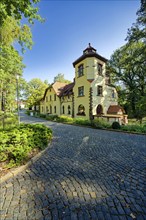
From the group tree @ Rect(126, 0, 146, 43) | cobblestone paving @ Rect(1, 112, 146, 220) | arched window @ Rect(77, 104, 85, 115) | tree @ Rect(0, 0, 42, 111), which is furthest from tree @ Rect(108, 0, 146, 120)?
cobblestone paving @ Rect(1, 112, 146, 220)

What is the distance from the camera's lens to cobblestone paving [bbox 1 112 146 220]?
223 cm

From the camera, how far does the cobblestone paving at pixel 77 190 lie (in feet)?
7.30

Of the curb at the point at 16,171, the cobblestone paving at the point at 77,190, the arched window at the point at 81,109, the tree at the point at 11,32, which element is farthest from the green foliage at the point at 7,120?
the arched window at the point at 81,109

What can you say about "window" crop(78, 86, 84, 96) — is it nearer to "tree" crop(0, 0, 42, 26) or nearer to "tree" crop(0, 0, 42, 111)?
"tree" crop(0, 0, 42, 111)

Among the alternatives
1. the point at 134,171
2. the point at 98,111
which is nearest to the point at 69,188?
the point at 134,171

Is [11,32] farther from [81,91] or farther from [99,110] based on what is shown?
[99,110]

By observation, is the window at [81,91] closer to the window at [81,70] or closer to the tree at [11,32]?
the window at [81,70]

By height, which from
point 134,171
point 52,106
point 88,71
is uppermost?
point 88,71

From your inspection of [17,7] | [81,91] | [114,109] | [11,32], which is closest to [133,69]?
[114,109]

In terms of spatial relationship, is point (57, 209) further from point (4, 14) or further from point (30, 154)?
point (4, 14)

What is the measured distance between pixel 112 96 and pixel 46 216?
21348 millimetres

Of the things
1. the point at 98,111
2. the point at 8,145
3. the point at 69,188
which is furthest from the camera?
the point at 98,111

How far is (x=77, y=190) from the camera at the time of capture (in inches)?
112

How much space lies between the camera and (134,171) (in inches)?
150
